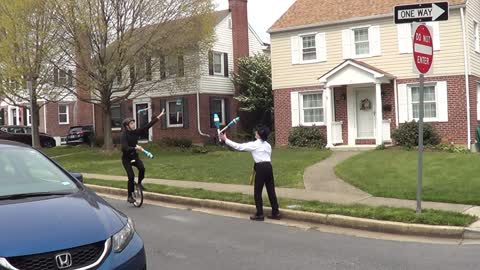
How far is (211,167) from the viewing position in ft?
56.9

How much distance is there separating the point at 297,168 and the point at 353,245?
8.42 meters

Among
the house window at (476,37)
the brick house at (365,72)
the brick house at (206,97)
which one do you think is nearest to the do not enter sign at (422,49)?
the brick house at (365,72)

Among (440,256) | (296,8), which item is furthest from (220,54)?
(440,256)

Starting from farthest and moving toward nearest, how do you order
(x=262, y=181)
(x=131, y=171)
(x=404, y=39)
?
(x=404, y=39) < (x=131, y=171) < (x=262, y=181)

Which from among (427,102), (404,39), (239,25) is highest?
(239,25)

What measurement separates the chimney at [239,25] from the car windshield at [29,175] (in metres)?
27.1

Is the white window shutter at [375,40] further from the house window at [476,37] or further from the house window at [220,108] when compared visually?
the house window at [220,108]

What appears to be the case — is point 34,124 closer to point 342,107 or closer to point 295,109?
point 295,109

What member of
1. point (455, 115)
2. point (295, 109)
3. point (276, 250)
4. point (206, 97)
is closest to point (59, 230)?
point (276, 250)

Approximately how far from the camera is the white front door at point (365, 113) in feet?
75.5

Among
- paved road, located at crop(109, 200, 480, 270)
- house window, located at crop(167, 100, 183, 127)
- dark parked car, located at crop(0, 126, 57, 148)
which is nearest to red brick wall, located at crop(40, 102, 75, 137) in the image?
dark parked car, located at crop(0, 126, 57, 148)

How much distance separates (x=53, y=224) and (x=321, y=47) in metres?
21.0

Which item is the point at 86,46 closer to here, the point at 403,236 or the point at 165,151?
the point at 165,151

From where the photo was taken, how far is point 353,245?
7.70 m
